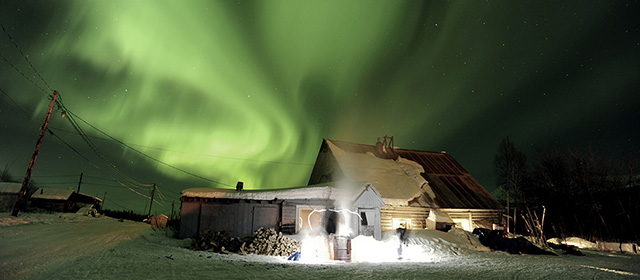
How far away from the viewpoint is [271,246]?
14312 mm

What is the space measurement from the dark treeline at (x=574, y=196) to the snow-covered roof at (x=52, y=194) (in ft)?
195

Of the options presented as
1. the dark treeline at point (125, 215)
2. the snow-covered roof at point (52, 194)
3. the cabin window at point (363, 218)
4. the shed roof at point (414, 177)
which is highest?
the shed roof at point (414, 177)

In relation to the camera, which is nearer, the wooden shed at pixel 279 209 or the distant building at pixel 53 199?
the wooden shed at pixel 279 209

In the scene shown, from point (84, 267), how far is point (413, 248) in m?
13.8

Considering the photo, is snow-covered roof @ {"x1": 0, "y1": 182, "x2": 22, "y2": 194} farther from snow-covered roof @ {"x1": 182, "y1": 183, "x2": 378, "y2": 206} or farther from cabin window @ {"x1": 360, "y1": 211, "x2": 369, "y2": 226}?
cabin window @ {"x1": 360, "y1": 211, "x2": 369, "y2": 226}

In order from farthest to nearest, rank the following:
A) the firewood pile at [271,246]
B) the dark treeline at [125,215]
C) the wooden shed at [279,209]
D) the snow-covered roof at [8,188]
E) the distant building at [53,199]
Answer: the dark treeline at [125,215]
the distant building at [53,199]
the snow-covered roof at [8,188]
the wooden shed at [279,209]
the firewood pile at [271,246]

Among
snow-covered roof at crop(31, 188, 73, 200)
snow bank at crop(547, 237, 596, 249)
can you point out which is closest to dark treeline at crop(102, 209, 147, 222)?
snow-covered roof at crop(31, 188, 73, 200)

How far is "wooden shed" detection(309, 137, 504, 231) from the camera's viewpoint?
72.5 feet

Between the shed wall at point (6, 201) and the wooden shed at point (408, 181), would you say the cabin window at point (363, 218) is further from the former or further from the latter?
the shed wall at point (6, 201)

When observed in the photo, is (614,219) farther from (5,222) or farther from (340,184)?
(5,222)

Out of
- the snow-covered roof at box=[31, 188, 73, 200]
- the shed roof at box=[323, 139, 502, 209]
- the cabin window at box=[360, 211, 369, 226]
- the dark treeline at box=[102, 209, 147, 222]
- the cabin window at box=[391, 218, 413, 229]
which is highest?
the shed roof at box=[323, 139, 502, 209]

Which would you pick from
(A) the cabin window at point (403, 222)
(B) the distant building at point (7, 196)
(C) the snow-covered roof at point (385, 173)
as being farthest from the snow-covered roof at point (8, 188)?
(A) the cabin window at point (403, 222)

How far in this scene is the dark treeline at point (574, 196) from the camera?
23.8 m

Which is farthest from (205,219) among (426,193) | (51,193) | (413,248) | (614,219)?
(51,193)
